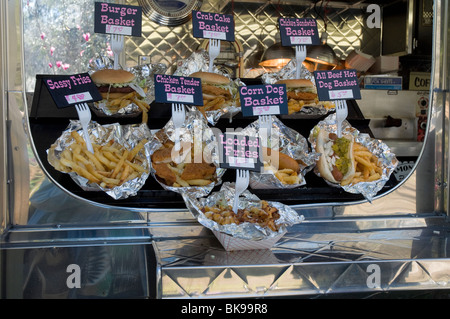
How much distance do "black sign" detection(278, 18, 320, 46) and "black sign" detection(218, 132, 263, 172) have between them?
3.39ft

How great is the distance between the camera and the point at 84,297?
145cm

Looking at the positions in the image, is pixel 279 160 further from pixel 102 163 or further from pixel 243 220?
pixel 102 163

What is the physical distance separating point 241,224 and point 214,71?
4.54 ft

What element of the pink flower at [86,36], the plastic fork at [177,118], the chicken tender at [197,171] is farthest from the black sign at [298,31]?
the pink flower at [86,36]

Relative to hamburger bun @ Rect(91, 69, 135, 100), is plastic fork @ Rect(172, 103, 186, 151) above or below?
below

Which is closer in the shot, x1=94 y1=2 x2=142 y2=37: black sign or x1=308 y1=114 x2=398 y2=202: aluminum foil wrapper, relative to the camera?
x1=308 y1=114 x2=398 y2=202: aluminum foil wrapper

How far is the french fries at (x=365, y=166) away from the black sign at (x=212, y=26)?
94 centimetres

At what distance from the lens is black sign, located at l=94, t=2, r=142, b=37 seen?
2303mm

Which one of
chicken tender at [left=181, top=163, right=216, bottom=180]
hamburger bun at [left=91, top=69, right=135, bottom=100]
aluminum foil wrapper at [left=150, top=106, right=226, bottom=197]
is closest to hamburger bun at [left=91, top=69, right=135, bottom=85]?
hamburger bun at [left=91, top=69, right=135, bottom=100]

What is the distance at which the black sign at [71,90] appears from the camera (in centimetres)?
193

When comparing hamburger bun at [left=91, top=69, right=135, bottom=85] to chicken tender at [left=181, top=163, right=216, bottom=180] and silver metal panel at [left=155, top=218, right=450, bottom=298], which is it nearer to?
chicken tender at [left=181, top=163, right=216, bottom=180]

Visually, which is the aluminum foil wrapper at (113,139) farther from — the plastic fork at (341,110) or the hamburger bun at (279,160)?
the plastic fork at (341,110)
